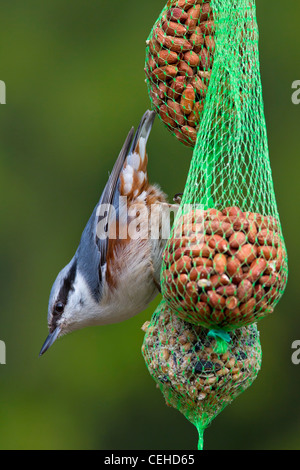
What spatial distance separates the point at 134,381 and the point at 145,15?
2.06 meters

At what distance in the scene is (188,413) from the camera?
274cm

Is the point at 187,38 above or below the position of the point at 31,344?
above

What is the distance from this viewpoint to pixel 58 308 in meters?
3.29

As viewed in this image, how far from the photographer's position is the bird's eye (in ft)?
10.8

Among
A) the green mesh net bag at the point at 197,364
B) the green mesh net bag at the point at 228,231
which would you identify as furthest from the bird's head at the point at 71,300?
the green mesh net bag at the point at 228,231

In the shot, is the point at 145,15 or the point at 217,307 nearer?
the point at 217,307

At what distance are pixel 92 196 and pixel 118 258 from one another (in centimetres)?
128

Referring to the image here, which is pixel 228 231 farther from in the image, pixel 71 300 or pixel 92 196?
pixel 92 196

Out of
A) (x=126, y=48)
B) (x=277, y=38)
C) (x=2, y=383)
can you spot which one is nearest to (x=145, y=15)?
(x=126, y=48)

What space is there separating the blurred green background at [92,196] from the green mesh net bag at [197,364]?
4.55 feet

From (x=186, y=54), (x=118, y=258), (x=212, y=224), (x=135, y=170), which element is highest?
(x=186, y=54)

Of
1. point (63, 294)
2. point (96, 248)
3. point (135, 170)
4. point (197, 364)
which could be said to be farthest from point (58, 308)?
point (197, 364)

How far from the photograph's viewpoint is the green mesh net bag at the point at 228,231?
7.76 feet

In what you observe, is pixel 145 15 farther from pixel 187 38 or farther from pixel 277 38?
pixel 187 38
